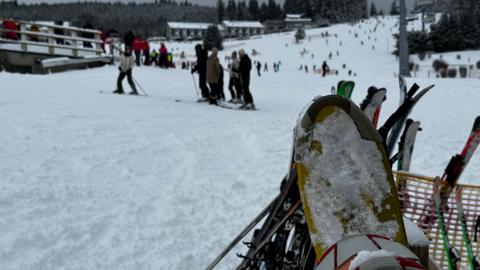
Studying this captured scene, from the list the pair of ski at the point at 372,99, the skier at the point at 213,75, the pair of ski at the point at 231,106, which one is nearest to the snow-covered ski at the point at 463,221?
the pair of ski at the point at 372,99

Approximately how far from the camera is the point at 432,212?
2.90m

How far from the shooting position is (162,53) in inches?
1047

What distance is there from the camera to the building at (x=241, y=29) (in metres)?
147

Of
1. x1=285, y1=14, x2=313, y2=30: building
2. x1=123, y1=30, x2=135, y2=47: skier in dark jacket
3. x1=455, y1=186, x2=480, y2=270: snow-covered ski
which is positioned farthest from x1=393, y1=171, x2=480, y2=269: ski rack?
x1=285, y1=14, x2=313, y2=30: building

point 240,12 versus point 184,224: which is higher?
point 240,12

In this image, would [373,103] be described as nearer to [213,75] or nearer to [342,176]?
[342,176]

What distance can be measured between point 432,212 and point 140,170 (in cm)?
379

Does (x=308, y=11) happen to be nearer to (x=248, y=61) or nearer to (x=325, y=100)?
(x=248, y=61)

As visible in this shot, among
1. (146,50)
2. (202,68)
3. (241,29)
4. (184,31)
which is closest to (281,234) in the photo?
(202,68)

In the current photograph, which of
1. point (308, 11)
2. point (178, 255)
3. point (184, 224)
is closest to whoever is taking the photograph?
point (178, 255)

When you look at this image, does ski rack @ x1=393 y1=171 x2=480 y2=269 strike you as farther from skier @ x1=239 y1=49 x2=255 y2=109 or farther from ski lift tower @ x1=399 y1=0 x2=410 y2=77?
ski lift tower @ x1=399 y1=0 x2=410 y2=77

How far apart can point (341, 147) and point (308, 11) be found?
15329 cm

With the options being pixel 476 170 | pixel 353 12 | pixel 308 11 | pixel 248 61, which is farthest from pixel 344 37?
pixel 476 170

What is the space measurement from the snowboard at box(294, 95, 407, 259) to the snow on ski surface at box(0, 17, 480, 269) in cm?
156
